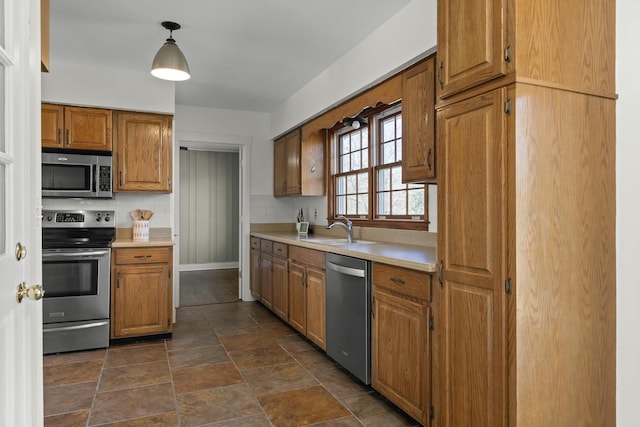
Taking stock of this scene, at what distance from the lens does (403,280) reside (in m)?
2.36

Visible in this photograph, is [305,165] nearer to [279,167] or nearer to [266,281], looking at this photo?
[279,167]

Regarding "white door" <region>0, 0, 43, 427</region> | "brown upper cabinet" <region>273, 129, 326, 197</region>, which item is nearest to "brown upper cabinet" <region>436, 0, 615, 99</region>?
"white door" <region>0, 0, 43, 427</region>

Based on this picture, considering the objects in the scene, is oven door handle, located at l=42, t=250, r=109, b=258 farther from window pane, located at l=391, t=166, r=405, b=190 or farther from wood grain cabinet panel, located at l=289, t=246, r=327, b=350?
window pane, located at l=391, t=166, r=405, b=190

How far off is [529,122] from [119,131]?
372cm

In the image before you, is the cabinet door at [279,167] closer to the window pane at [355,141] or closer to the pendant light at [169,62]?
the window pane at [355,141]

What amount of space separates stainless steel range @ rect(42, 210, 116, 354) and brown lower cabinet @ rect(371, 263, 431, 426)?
96.1 inches

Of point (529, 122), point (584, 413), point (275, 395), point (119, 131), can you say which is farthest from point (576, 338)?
point (119, 131)

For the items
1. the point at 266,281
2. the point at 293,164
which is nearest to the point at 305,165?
the point at 293,164

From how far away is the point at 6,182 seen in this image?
1280 millimetres

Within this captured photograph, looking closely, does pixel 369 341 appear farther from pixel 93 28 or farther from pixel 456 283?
pixel 93 28

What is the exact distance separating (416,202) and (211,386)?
201 cm

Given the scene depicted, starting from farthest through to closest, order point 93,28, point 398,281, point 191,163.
A: point 191,163 → point 93,28 → point 398,281

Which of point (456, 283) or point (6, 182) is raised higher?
point (6, 182)

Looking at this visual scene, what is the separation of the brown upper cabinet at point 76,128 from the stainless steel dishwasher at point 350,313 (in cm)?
251
